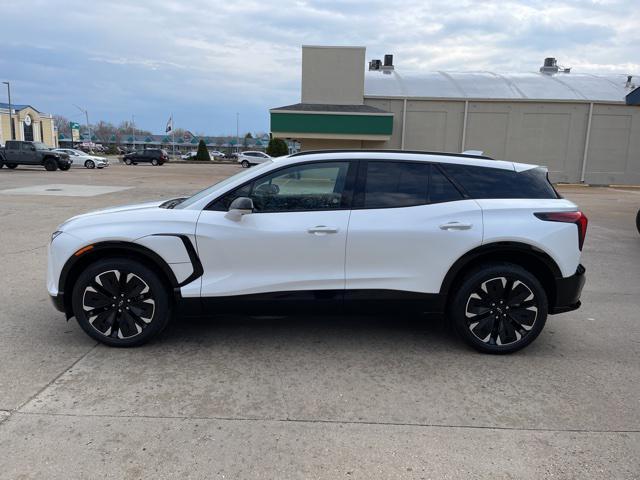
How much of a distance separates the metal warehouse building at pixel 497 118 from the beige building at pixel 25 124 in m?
58.9

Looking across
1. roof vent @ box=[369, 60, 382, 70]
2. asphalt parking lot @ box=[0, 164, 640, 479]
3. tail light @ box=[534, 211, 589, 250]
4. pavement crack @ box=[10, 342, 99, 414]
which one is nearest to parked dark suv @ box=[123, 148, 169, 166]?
roof vent @ box=[369, 60, 382, 70]

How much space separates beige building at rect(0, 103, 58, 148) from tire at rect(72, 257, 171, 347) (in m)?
78.1

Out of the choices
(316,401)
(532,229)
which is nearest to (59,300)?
(316,401)

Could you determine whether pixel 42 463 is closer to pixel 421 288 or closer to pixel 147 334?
pixel 147 334

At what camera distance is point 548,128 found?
2892 centimetres

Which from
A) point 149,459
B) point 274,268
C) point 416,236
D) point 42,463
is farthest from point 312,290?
point 42,463

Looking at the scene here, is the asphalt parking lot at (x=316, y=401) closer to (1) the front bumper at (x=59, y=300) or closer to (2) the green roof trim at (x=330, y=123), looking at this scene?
(1) the front bumper at (x=59, y=300)

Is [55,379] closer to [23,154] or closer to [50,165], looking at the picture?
[50,165]

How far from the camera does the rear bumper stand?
431 cm

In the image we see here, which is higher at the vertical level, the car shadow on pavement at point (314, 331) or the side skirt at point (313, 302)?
the side skirt at point (313, 302)

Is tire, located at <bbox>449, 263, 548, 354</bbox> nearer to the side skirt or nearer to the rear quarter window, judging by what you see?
the side skirt

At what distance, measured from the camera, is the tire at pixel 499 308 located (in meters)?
4.24

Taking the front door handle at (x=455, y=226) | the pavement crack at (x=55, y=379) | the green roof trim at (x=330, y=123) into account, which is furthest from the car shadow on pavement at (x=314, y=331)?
the green roof trim at (x=330, y=123)

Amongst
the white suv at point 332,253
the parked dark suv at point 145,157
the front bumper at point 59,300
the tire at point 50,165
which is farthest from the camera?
the parked dark suv at point 145,157
